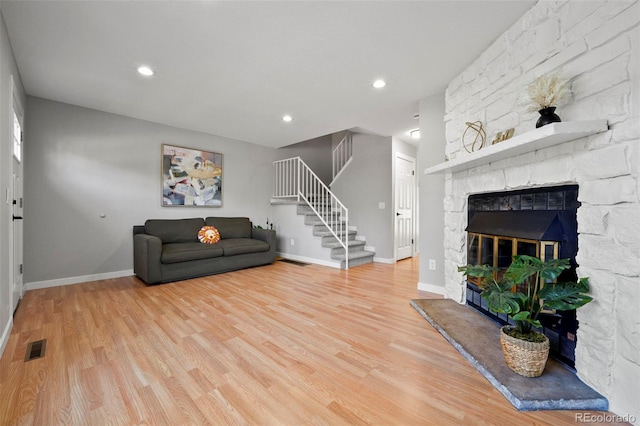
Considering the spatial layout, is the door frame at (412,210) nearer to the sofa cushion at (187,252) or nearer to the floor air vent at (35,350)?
the sofa cushion at (187,252)

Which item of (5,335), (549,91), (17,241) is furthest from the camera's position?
(17,241)

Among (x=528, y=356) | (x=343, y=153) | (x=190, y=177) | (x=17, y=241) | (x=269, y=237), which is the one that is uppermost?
(x=343, y=153)

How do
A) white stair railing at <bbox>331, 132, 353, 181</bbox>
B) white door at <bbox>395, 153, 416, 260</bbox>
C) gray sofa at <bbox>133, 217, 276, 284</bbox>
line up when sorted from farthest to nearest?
white stair railing at <bbox>331, 132, 353, 181</bbox>, white door at <bbox>395, 153, 416, 260</bbox>, gray sofa at <bbox>133, 217, 276, 284</bbox>

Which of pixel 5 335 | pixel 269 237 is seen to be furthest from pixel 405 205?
pixel 5 335

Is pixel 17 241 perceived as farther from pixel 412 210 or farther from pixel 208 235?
pixel 412 210

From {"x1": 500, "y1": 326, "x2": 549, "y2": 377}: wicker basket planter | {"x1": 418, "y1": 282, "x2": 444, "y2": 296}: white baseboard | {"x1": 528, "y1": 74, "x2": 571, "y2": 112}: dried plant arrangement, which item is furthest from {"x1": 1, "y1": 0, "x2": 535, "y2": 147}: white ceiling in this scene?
{"x1": 418, "y1": 282, "x2": 444, "y2": 296}: white baseboard

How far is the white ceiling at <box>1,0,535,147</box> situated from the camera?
1.83m

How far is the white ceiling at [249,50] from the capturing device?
183 centimetres

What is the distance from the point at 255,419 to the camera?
1226 millimetres

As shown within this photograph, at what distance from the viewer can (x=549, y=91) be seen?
5.05 feet

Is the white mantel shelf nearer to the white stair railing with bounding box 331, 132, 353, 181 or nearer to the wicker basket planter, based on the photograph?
the wicker basket planter

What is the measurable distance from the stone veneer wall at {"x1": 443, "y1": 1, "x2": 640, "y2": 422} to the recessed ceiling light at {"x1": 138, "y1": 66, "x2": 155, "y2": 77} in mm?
3250

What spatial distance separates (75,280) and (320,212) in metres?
3.96

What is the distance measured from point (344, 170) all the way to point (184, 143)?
3.12 m
